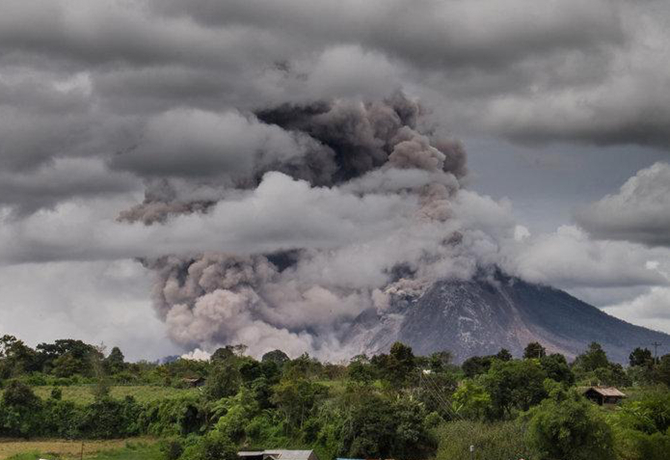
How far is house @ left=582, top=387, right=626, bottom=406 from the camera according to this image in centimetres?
8075

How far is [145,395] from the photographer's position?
86.1 m

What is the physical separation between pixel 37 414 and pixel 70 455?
13.5 metres

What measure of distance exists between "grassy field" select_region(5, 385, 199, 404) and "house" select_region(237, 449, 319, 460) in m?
21.2

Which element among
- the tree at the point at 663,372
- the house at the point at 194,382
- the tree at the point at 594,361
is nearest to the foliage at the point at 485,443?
the tree at the point at 663,372

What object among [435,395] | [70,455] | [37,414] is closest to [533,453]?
[435,395]

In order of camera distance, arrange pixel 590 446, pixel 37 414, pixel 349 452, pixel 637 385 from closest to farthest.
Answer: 1. pixel 590 446
2. pixel 349 452
3. pixel 37 414
4. pixel 637 385

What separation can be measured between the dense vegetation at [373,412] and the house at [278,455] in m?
3.00

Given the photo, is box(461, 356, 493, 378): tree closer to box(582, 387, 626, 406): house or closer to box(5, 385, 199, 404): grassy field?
box(582, 387, 626, 406): house

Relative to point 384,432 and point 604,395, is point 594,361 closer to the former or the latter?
point 604,395

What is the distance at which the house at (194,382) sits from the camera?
309 feet

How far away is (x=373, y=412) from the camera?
6362 centimetres

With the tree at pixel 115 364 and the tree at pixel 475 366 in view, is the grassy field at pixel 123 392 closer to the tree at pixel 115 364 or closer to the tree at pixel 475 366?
the tree at pixel 115 364

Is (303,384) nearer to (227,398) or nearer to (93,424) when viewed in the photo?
(227,398)

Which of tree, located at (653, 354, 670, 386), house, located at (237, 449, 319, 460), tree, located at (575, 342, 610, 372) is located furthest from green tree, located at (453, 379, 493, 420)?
tree, located at (575, 342, 610, 372)
